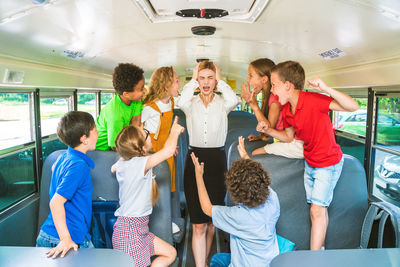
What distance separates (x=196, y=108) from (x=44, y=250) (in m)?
1.79

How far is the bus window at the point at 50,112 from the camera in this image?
339 centimetres

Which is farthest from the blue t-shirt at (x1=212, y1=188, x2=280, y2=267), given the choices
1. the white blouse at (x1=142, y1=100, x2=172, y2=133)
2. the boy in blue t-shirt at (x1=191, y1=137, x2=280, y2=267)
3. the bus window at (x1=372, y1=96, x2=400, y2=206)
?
the bus window at (x1=372, y1=96, x2=400, y2=206)

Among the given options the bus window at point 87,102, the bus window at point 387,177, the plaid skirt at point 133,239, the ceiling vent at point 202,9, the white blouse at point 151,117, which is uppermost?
the ceiling vent at point 202,9

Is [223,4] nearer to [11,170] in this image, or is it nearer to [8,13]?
[8,13]

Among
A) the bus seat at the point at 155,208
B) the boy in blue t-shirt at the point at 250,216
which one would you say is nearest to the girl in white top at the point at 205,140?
the bus seat at the point at 155,208

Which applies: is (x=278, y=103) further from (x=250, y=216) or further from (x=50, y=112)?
(x=50, y=112)

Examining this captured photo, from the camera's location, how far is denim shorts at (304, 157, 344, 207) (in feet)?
7.81

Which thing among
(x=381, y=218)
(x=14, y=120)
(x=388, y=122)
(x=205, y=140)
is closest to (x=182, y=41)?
(x=205, y=140)

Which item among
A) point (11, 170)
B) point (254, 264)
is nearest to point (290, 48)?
point (254, 264)

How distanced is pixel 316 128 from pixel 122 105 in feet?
5.53

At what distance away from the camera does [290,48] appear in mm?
3701

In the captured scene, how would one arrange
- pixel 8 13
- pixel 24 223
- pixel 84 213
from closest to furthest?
pixel 8 13 → pixel 84 213 → pixel 24 223

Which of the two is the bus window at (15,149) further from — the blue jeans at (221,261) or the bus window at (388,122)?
the bus window at (388,122)

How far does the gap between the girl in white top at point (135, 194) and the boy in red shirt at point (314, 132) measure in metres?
0.86
